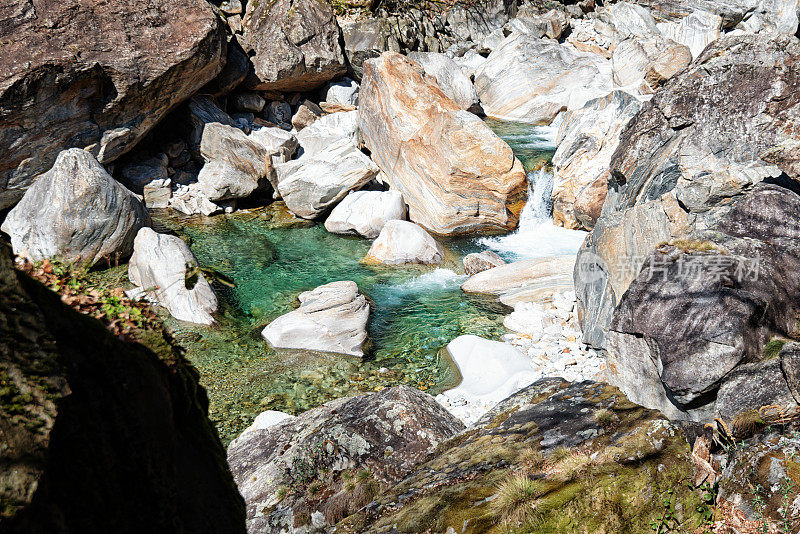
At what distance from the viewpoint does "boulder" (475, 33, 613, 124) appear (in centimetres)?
2294

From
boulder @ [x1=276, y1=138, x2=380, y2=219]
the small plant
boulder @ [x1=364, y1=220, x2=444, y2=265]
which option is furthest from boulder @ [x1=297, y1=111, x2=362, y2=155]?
the small plant

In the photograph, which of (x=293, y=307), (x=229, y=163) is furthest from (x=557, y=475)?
(x=229, y=163)

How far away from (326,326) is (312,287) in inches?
107

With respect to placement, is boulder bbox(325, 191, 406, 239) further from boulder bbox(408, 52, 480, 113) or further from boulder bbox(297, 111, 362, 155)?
boulder bbox(408, 52, 480, 113)

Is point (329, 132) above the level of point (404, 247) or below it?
above

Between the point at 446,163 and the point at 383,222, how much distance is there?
2649 millimetres

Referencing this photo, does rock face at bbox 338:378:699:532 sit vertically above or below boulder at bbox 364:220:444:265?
above

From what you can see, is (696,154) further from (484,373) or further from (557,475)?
(557,475)

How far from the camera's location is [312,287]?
12.9 meters

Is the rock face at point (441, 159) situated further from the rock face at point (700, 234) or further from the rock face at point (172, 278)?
the rock face at point (172, 278)

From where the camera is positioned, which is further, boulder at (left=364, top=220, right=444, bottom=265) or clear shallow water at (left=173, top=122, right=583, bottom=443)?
boulder at (left=364, top=220, right=444, bottom=265)

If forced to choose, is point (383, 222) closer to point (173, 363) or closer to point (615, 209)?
point (615, 209)

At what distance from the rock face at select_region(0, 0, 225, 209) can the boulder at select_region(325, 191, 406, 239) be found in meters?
7.02

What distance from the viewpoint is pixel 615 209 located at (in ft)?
29.1
